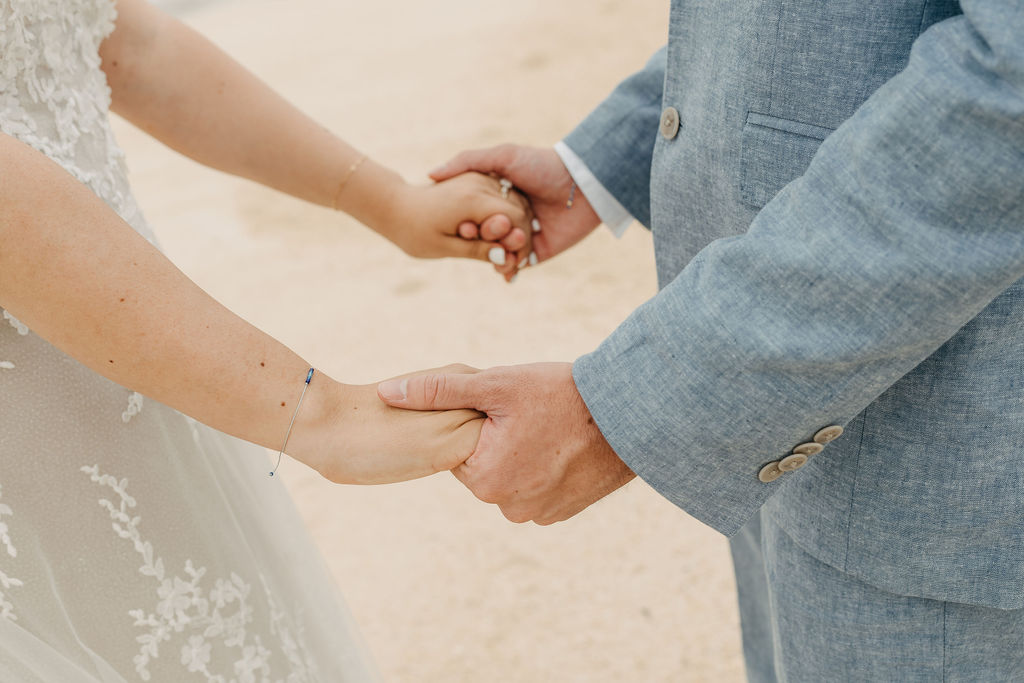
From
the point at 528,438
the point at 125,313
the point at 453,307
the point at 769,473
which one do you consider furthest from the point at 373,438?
the point at 453,307

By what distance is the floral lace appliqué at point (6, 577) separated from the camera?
0.91m

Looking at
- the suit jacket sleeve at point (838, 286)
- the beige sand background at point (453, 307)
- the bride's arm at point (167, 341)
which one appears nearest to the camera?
the suit jacket sleeve at point (838, 286)

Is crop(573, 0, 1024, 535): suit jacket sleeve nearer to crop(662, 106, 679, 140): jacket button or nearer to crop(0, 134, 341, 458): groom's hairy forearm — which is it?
crop(662, 106, 679, 140): jacket button

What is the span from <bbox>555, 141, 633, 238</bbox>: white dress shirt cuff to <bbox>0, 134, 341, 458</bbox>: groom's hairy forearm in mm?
599

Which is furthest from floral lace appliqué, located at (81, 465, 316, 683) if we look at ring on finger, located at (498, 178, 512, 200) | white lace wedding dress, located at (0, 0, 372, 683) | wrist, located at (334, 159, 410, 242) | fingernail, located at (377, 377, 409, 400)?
ring on finger, located at (498, 178, 512, 200)

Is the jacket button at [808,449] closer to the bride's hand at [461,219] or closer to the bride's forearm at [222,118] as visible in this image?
the bride's hand at [461,219]

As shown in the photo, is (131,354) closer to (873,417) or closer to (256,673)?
(256,673)

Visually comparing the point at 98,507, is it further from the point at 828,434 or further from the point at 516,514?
the point at 828,434

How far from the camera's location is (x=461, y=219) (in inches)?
57.4

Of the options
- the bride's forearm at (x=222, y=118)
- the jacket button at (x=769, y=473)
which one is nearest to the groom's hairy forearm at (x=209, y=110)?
the bride's forearm at (x=222, y=118)

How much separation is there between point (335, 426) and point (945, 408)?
0.60 m

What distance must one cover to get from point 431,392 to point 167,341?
27cm

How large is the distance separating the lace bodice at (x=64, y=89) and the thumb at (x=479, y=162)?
1.79 ft

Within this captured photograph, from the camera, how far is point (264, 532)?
1.18m
